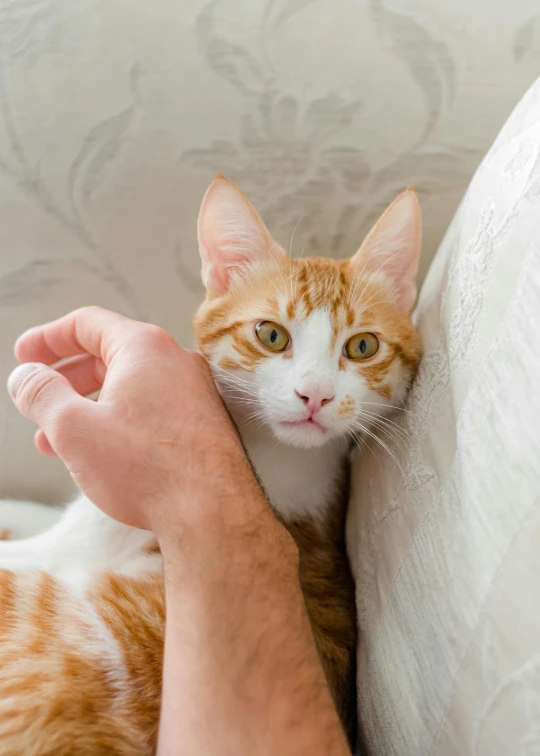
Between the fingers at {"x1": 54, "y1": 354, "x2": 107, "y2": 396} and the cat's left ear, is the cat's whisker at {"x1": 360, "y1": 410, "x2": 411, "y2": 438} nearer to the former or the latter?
the cat's left ear

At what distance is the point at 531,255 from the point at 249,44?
0.71 m

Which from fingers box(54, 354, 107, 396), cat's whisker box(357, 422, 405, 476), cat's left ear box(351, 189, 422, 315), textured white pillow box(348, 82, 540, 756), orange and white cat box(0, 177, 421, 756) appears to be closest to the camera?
textured white pillow box(348, 82, 540, 756)

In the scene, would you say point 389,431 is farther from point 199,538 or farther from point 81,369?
point 81,369

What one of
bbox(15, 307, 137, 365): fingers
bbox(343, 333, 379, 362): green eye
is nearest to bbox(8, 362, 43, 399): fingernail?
bbox(15, 307, 137, 365): fingers

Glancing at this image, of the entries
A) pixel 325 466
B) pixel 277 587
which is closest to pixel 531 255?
pixel 277 587

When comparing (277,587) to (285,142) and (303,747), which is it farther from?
(285,142)

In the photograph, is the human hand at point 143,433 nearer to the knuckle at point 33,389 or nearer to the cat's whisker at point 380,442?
the knuckle at point 33,389

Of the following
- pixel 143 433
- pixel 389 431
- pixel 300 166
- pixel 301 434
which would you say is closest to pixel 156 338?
pixel 143 433

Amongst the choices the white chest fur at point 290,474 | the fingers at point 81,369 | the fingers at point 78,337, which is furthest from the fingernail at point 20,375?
the white chest fur at point 290,474

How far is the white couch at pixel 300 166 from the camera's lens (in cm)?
70

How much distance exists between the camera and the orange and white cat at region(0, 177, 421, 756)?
68 centimetres

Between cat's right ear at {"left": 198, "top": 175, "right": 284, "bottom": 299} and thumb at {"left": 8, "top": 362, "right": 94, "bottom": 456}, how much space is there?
35 cm

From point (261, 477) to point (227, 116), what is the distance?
664mm

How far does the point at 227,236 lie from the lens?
985 millimetres
